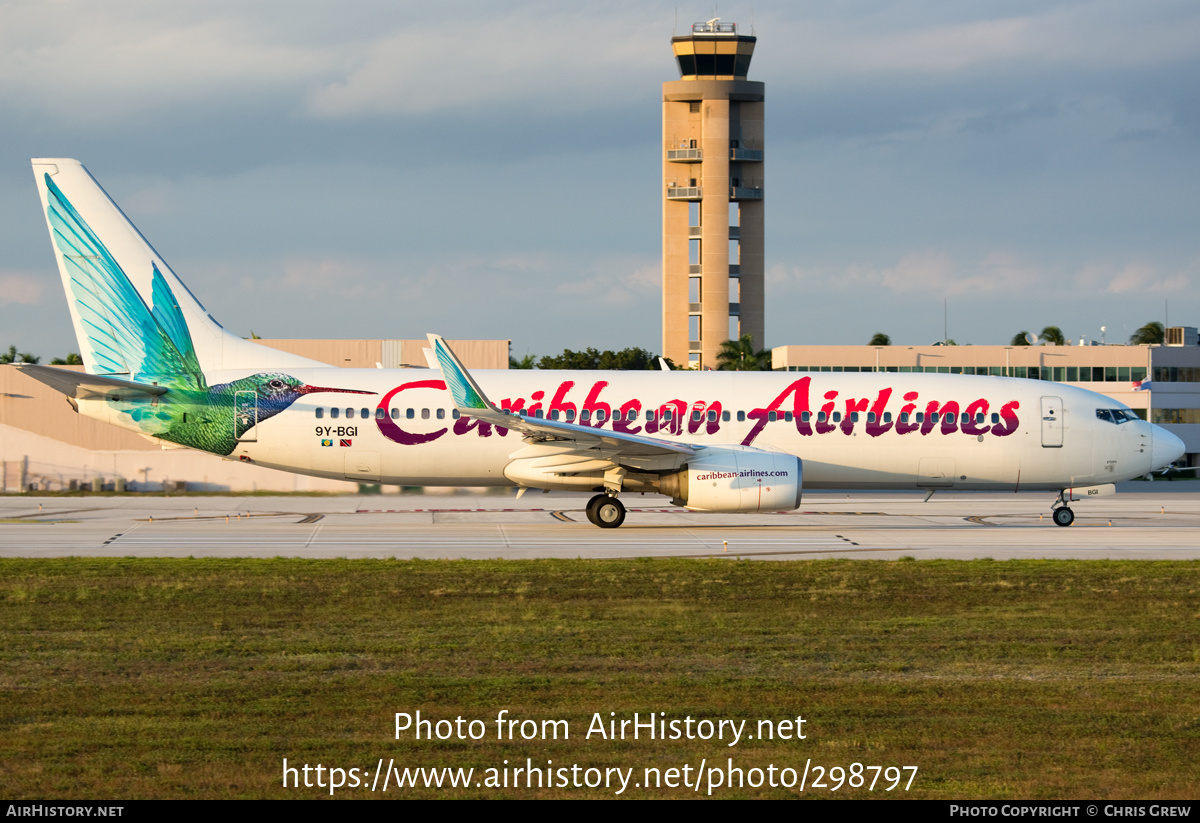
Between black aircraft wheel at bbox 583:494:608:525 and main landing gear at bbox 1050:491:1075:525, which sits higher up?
black aircraft wheel at bbox 583:494:608:525

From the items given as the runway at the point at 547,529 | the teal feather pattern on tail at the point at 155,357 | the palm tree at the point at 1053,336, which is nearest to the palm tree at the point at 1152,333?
the palm tree at the point at 1053,336

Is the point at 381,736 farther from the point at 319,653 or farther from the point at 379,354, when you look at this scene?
the point at 379,354

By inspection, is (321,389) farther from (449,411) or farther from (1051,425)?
(1051,425)

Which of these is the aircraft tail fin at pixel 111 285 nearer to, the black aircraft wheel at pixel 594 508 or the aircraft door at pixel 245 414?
the aircraft door at pixel 245 414

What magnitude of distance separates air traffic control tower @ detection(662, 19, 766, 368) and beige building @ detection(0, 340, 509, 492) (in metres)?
57.8

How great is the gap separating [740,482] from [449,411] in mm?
7480

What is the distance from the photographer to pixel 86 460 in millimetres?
45688

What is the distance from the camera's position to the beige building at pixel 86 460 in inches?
1686

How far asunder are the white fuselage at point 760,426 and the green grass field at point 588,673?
31.0 feet

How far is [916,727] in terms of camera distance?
905cm

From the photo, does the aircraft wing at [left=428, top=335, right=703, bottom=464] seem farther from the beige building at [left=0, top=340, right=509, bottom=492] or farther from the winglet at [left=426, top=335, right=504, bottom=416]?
the beige building at [left=0, top=340, right=509, bottom=492]

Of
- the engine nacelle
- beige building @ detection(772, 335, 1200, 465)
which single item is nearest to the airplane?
the engine nacelle

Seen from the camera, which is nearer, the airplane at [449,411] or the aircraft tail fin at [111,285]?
the airplane at [449,411]

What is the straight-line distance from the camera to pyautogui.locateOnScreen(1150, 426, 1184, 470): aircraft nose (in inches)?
1163
